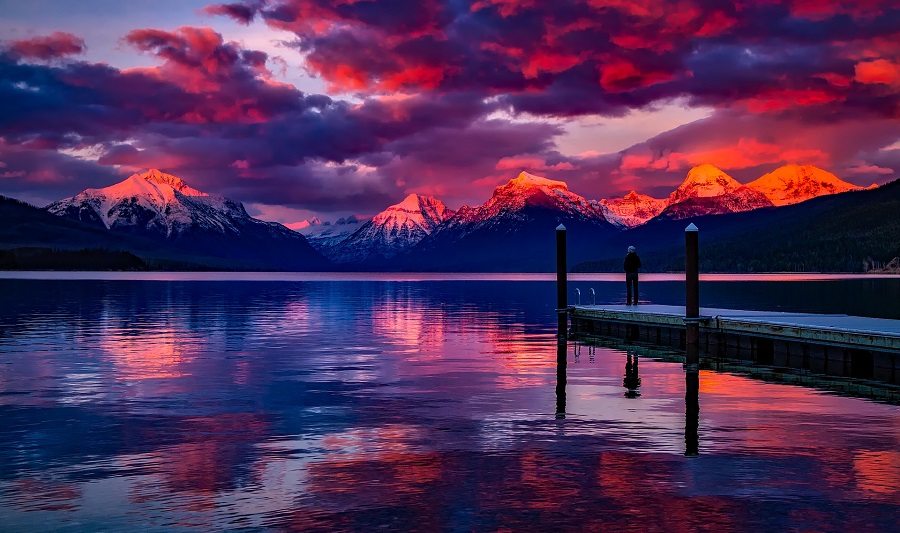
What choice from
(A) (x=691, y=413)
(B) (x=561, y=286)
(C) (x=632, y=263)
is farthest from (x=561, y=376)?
(C) (x=632, y=263)

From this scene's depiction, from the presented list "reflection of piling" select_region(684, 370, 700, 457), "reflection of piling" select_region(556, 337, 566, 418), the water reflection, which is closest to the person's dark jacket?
the water reflection

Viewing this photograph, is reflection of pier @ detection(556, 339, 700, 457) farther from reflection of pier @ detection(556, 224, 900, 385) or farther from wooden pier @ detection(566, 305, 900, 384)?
wooden pier @ detection(566, 305, 900, 384)

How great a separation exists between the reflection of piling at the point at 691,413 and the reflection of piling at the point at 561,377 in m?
3.62

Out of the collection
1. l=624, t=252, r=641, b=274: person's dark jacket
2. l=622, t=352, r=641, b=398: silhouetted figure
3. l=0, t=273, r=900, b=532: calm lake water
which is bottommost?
l=0, t=273, r=900, b=532: calm lake water

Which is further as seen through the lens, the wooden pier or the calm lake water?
the wooden pier

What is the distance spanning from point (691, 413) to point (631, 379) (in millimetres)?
8814

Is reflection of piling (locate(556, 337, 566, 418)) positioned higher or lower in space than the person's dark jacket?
lower

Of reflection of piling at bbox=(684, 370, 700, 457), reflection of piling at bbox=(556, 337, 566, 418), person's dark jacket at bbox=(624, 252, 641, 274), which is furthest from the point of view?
person's dark jacket at bbox=(624, 252, 641, 274)

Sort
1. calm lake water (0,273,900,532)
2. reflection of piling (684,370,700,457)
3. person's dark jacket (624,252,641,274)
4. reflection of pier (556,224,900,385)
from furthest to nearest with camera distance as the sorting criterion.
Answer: person's dark jacket (624,252,641,274), reflection of pier (556,224,900,385), reflection of piling (684,370,700,457), calm lake water (0,273,900,532)

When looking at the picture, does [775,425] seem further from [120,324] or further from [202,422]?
[120,324]

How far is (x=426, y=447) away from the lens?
23.4m

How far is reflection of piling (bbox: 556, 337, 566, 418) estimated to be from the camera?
29750mm

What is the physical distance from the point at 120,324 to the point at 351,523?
55.3 m

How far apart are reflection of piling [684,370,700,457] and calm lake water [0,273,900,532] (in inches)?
3.2
